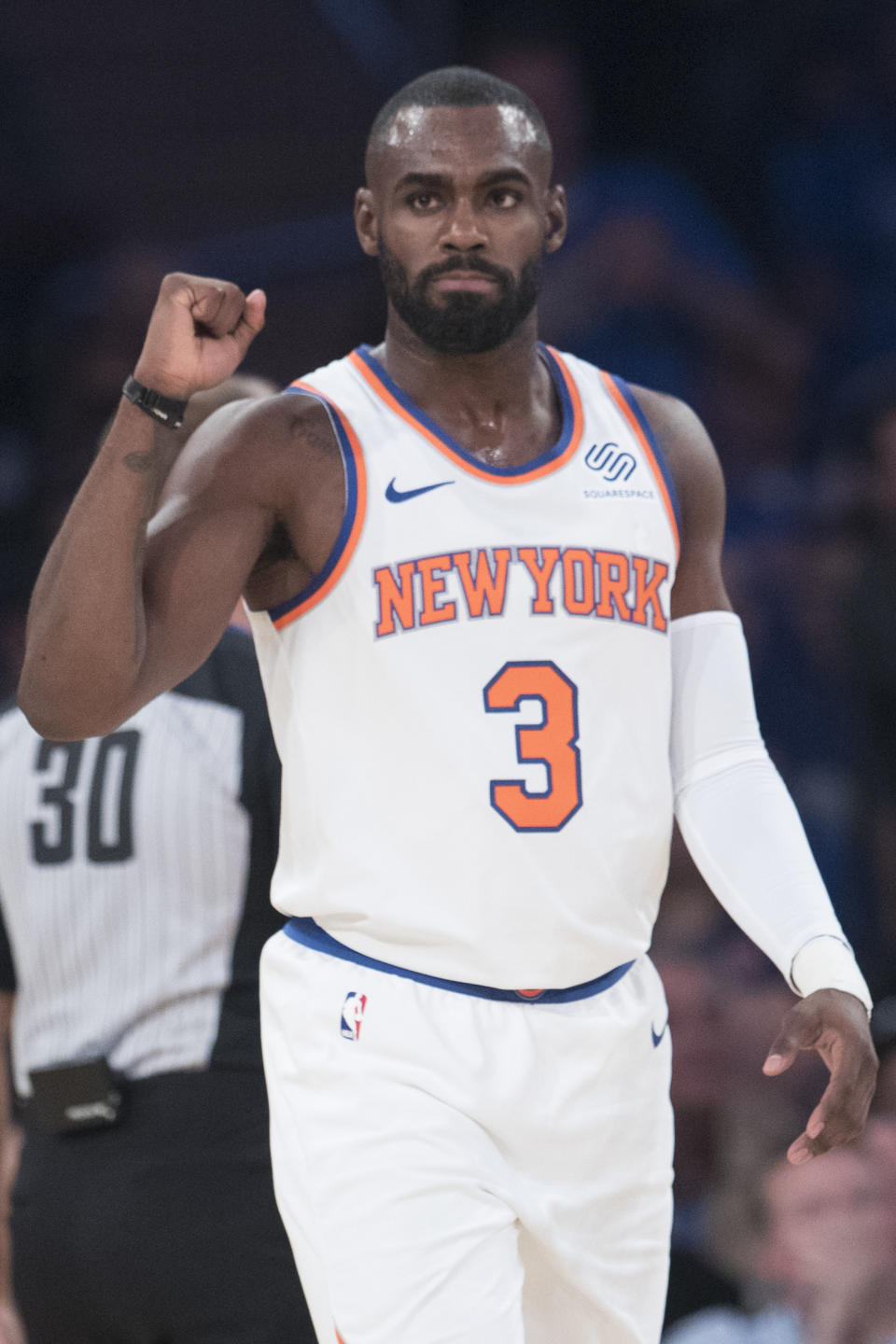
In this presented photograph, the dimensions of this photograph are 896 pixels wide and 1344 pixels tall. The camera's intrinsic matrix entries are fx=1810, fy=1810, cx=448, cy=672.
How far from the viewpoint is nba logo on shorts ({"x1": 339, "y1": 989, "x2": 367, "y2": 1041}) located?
8.03 feet

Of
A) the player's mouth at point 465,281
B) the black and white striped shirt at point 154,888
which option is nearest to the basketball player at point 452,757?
the player's mouth at point 465,281

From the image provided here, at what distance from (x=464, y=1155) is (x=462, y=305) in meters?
1.20

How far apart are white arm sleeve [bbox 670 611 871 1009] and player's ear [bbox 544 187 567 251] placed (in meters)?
0.62

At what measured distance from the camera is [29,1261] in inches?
118

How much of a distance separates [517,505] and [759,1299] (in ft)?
7.82

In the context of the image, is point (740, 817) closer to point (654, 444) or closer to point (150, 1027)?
point (654, 444)

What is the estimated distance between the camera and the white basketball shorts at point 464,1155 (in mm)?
2307

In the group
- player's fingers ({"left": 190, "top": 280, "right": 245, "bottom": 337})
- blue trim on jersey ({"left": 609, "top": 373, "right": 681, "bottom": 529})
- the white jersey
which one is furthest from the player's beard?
player's fingers ({"left": 190, "top": 280, "right": 245, "bottom": 337})

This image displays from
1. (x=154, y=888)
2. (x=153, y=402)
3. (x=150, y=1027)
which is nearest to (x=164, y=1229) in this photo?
(x=150, y=1027)

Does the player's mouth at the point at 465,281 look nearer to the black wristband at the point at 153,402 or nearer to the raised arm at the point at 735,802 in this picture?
the raised arm at the point at 735,802

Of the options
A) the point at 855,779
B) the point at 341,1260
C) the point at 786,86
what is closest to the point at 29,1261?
the point at 341,1260

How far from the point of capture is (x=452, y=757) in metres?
2.47

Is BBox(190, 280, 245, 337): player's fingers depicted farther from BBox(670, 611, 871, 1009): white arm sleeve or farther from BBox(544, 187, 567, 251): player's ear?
BBox(670, 611, 871, 1009): white arm sleeve

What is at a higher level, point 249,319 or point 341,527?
point 249,319
